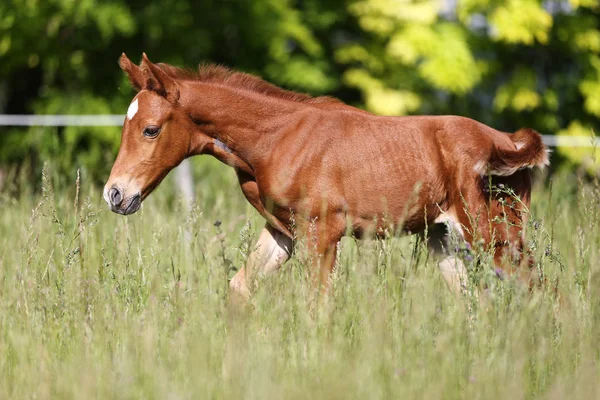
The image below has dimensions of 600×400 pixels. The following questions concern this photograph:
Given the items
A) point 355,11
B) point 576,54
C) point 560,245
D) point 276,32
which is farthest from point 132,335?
point 576,54

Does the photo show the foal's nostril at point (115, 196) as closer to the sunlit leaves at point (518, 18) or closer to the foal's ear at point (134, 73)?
the foal's ear at point (134, 73)

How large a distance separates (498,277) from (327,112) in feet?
4.42

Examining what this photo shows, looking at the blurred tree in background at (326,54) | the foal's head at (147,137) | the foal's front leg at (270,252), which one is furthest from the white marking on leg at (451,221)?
the blurred tree in background at (326,54)

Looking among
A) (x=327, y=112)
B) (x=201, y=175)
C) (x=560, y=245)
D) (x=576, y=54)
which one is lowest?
(x=201, y=175)

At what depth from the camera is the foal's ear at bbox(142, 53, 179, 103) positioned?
4.77m

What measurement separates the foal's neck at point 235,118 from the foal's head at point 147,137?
0.43 feet

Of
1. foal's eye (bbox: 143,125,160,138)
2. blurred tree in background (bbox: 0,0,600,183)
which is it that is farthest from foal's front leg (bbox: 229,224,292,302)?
blurred tree in background (bbox: 0,0,600,183)

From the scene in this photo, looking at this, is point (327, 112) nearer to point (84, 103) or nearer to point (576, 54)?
point (84, 103)

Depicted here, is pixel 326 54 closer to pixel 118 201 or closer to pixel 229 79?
pixel 229 79

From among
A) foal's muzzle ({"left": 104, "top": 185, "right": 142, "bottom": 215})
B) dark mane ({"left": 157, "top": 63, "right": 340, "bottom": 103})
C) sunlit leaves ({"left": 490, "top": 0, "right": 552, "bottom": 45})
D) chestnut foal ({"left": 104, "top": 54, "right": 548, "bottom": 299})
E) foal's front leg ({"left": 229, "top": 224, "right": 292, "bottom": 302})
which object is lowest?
sunlit leaves ({"left": 490, "top": 0, "right": 552, "bottom": 45})

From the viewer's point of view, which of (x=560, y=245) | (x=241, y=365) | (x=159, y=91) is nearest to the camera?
(x=241, y=365)

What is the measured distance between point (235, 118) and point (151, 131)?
464 mm

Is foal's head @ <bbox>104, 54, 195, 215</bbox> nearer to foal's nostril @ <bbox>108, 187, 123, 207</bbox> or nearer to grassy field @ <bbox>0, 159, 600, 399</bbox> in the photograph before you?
foal's nostril @ <bbox>108, 187, 123, 207</bbox>

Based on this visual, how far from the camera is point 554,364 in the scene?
375 cm
